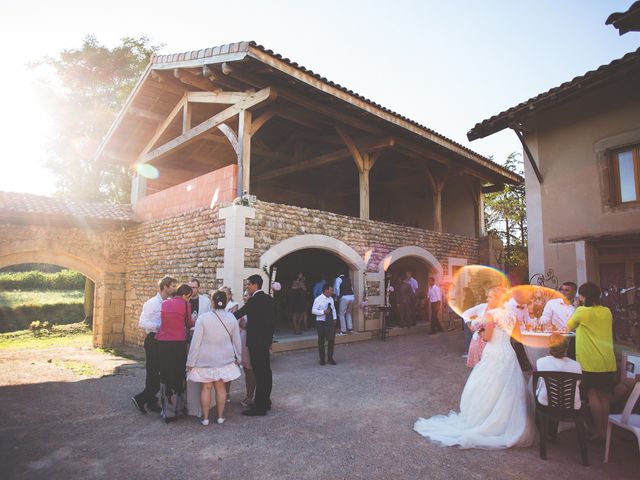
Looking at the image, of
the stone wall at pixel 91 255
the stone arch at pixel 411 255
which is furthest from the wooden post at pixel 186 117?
the stone arch at pixel 411 255

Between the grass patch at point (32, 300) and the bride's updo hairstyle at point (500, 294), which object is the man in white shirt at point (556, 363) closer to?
the bride's updo hairstyle at point (500, 294)

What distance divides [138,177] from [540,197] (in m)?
10.5

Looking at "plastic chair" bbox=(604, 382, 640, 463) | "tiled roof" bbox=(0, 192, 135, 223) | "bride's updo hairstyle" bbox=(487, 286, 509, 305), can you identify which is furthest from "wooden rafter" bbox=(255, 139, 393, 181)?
"plastic chair" bbox=(604, 382, 640, 463)

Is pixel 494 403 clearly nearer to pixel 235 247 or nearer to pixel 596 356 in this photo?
pixel 596 356

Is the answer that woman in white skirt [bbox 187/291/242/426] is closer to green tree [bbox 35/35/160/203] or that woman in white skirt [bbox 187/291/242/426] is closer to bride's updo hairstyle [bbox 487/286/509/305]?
bride's updo hairstyle [bbox 487/286/509/305]

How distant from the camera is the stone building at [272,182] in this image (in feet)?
23.7

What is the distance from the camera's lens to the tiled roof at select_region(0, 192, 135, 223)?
8.46 m

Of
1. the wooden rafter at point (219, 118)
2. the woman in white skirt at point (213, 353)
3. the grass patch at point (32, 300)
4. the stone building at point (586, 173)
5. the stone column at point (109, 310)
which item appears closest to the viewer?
the woman in white skirt at point (213, 353)

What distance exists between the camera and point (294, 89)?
24.5 feet

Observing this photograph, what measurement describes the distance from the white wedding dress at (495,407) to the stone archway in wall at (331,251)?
4364 mm

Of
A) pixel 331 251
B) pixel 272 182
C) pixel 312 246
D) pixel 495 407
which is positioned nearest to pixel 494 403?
pixel 495 407

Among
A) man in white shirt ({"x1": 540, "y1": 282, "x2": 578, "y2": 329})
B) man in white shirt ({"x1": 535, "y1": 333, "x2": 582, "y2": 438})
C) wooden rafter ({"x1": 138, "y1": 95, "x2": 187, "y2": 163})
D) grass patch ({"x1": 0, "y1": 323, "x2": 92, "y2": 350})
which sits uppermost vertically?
wooden rafter ({"x1": 138, "y1": 95, "x2": 187, "y2": 163})

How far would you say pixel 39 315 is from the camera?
632 inches

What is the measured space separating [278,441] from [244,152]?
17.8 feet
